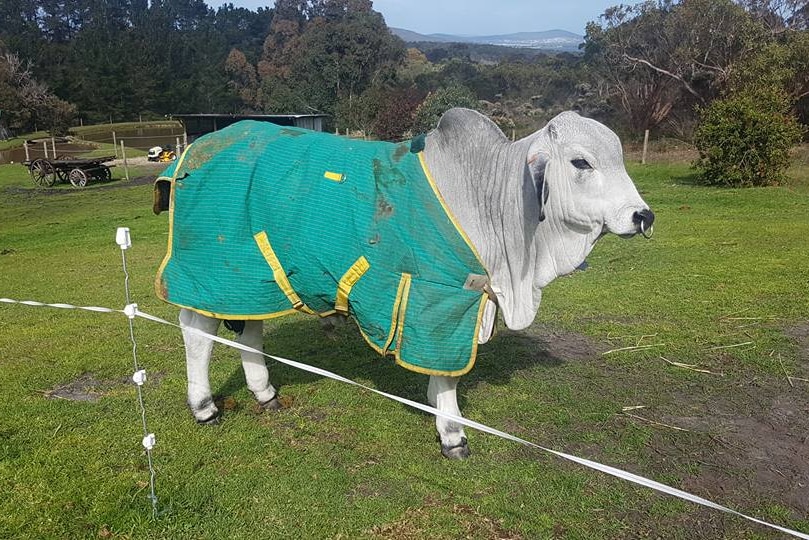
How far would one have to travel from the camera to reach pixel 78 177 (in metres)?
22.4

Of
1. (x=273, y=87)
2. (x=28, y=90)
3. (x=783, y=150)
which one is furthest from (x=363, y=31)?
(x=783, y=150)

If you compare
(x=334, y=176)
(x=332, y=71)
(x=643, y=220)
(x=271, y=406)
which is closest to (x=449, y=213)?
(x=334, y=176)

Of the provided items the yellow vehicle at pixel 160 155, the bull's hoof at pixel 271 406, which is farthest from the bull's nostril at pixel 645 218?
the yellow vehicle at pixel 160 155

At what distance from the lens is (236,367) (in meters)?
4.95

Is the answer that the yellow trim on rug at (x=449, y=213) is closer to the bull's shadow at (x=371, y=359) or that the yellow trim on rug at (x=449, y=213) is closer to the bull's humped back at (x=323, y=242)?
the bull's humped back at (x=323, y=242)

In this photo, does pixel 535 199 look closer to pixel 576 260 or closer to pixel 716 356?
pixel 576 260

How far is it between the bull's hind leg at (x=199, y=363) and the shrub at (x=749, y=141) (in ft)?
44.1

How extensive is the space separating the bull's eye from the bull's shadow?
6.01 ft

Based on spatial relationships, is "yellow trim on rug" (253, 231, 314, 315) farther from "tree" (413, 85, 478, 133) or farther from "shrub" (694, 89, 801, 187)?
"tree" (413, 85, 478, 133)

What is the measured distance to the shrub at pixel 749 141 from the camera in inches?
559

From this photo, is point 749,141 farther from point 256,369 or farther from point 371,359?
point 256,369

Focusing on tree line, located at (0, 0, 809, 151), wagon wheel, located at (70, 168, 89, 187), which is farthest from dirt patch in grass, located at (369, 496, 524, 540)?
wagon wheel, located at (70, 168, 89, 187)

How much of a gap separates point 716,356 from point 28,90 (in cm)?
4984

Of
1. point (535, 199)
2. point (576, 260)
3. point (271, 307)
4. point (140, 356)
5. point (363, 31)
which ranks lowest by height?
point (140, 356)
